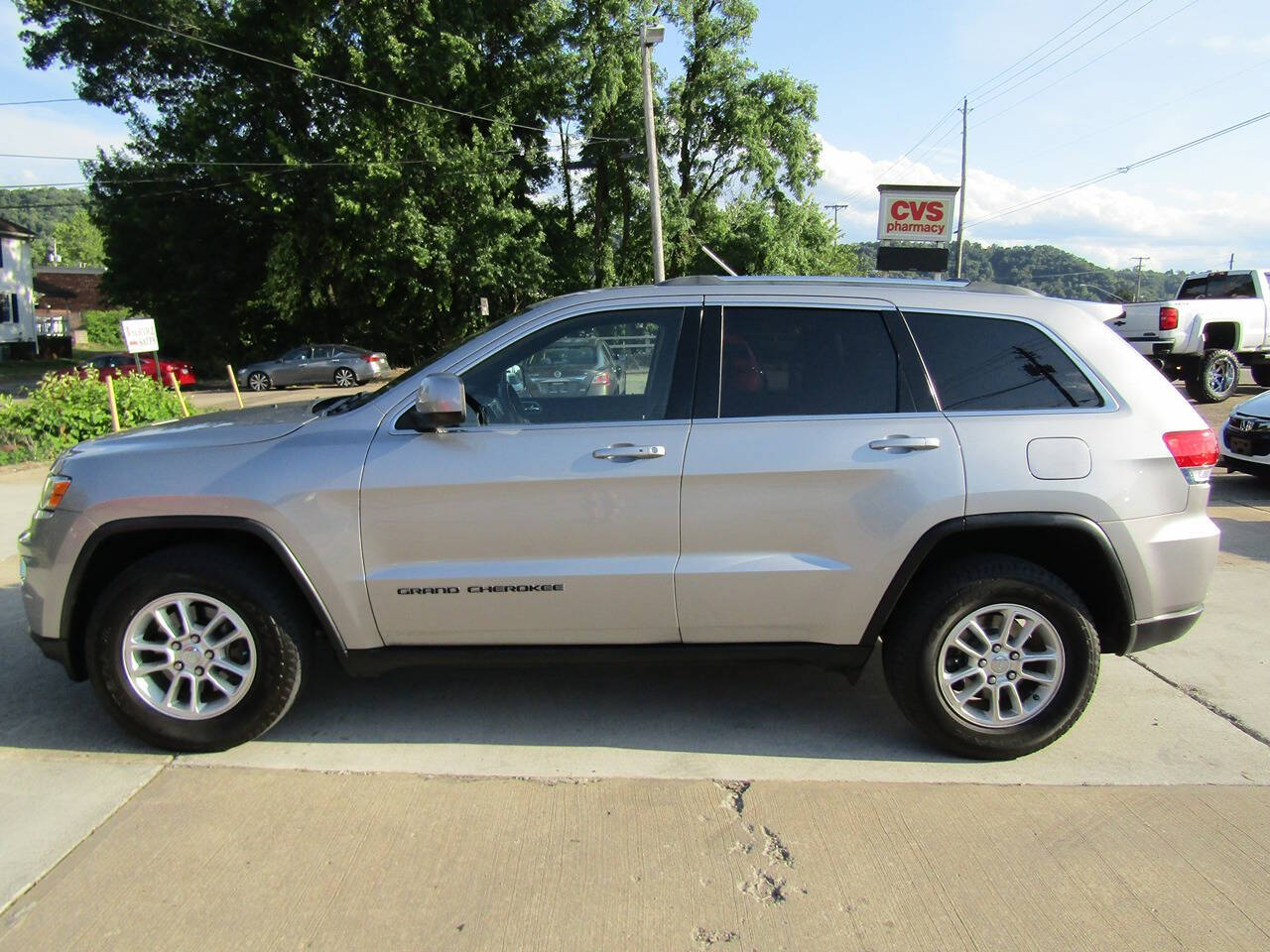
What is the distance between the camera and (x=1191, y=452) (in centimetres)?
348

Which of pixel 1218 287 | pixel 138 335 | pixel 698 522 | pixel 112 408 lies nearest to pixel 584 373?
pixel 698 522

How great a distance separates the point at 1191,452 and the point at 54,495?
4496 mm

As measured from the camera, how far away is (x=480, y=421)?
3539mm

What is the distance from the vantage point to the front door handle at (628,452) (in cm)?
338

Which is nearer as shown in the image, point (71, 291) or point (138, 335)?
point (138, 335)

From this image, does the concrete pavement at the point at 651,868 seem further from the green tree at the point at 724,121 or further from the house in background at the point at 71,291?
the house in background at the point at 71,291

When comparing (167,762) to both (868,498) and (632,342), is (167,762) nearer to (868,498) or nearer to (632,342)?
(632,342)

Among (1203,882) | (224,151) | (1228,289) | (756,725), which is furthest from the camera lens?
(224,151)

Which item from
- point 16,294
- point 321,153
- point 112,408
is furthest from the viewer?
point 16,294

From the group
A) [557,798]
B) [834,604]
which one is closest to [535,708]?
[557,798]

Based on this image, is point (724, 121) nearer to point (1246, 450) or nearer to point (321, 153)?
point (321, 153)

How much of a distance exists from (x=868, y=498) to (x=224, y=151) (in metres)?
32.9

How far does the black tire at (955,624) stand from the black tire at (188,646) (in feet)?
7.82

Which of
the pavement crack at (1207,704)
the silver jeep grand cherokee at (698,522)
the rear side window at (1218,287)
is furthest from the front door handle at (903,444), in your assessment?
the rear side window at (1218,287)
